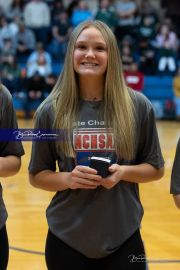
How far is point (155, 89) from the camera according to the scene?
36.1 ft

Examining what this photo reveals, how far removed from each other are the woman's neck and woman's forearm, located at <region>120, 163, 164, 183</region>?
0.32 meters

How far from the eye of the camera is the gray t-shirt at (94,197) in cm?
147

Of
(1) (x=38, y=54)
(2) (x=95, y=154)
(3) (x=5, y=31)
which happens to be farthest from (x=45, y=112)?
(3) (x=5, y=31)

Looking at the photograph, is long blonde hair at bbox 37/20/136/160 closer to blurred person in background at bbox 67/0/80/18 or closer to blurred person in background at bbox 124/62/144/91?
blurred person in background at bbox 124/62/144/91

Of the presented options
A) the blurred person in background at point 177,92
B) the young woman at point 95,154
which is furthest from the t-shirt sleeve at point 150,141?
the blurred person in background at point 177,92

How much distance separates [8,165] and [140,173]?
52 centimetres

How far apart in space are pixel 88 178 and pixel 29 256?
178 centimetres

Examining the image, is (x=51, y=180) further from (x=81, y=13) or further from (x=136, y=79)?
(x=81, y=13)

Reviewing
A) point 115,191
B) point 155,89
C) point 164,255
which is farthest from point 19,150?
point 155,89

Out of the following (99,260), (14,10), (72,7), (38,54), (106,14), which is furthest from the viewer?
(72,7)

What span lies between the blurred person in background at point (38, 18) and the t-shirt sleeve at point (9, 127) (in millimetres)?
10634

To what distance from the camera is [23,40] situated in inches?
446

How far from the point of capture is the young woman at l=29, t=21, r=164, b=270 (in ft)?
4.83

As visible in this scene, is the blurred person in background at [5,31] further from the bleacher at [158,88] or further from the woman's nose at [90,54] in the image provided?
the woman's nose at [90,54]
